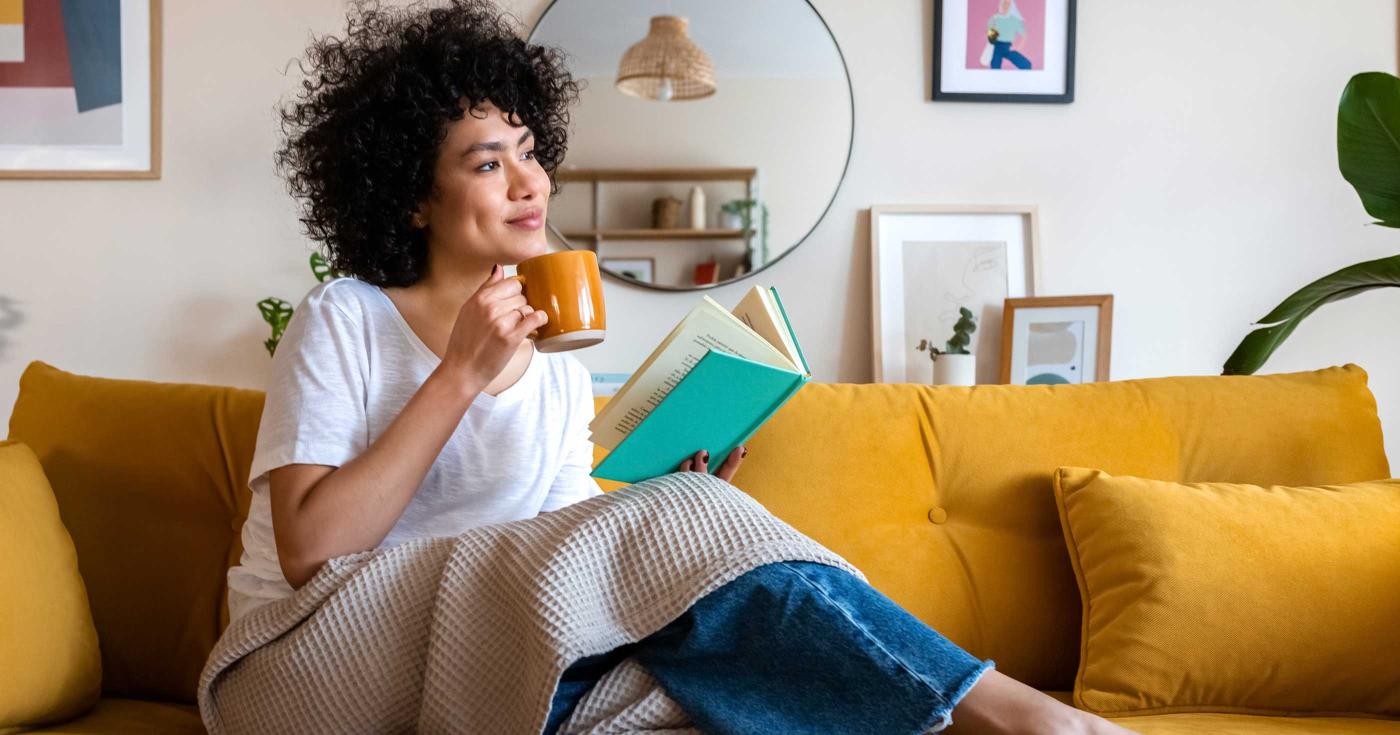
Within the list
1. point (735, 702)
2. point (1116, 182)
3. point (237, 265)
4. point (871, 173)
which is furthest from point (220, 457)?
point (1116, 182)

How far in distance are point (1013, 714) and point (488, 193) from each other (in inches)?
34.2

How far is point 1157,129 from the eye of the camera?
2.26 m

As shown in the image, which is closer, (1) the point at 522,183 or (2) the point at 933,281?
(1) the point at 522,183

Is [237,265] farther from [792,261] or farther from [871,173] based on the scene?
A: [871,173]

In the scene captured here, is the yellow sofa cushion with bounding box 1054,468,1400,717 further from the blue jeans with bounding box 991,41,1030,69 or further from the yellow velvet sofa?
the blue jeans with bounding box 991,41,1030,69

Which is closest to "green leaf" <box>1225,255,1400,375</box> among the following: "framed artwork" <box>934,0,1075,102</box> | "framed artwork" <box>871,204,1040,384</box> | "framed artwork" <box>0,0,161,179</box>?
"framed artwork" <box>871,204,1040,384</box>

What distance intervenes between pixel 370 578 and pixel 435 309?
43 cm

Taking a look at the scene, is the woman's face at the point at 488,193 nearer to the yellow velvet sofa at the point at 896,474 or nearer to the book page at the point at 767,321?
the book page at the point at 767,321

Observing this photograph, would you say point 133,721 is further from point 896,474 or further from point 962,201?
point 962,201

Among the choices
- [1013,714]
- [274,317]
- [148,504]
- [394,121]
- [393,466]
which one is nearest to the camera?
[1013,714]

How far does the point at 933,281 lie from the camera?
2207mm

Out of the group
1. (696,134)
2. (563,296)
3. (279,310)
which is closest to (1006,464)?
(563,296)

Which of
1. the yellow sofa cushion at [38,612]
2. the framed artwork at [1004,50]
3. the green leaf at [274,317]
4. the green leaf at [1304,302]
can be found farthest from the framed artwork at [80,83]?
the green leaf at [1304,302]

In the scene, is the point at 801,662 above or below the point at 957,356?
below
